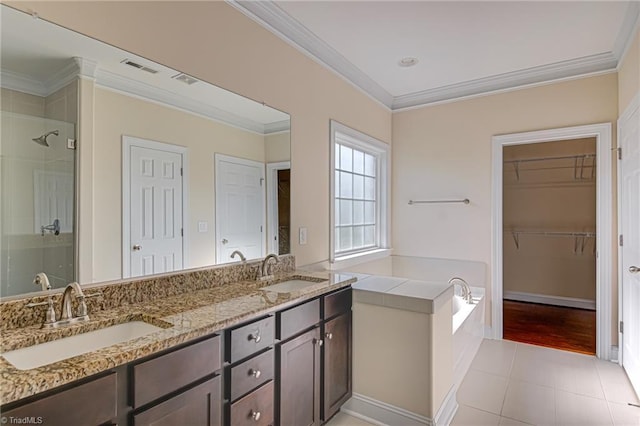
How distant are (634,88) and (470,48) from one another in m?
1.15

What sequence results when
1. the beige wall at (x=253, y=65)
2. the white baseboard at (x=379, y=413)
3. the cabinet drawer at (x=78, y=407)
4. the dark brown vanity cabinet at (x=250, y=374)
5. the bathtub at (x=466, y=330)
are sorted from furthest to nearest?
the bathtub at (x=466, y=330) → the white baseboard at (x=379, y=413) → the beige wall at (x=253, y=65) → the dark brown vanity cabinet at (x=250, y=374) → the cabinet drawer at (x=78, y=407)

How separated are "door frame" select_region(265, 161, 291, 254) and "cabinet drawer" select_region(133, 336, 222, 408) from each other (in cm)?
110

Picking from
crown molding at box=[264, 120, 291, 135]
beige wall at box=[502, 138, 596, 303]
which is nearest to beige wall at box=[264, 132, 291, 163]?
crown molding at box=[264, 120, 291, 135]

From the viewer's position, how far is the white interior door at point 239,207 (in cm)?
204

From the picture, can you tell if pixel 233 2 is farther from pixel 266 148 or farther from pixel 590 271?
pixel 590 271

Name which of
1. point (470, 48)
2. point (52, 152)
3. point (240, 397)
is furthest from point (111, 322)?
point (470, 48)

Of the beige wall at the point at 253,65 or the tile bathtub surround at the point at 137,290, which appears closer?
the tile bathtub surround at the point at 137,290

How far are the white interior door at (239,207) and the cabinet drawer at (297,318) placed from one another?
593mm

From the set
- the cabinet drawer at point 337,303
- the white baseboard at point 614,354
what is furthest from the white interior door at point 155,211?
the white baseboard at point 614,354

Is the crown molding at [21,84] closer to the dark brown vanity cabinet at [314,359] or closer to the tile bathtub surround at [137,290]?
the tile bathtub surround at [137,290]

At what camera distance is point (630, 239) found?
2473 mm

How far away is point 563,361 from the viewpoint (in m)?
2.93

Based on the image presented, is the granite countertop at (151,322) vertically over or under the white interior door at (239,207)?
under

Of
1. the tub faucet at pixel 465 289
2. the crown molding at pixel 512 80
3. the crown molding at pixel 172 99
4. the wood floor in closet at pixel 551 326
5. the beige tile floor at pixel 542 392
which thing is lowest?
the wood floor in closet at pixel 551 326
